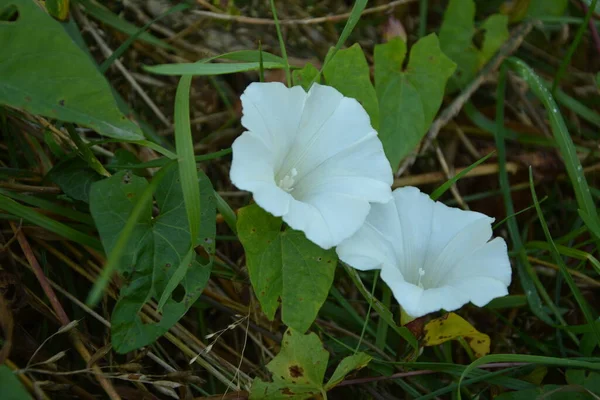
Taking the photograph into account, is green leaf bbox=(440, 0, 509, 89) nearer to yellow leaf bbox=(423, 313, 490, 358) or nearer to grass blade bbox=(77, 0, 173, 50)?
yellow leaf bbox=(423, 313, 490, 358)

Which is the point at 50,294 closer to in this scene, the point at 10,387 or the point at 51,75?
the point at 10,387

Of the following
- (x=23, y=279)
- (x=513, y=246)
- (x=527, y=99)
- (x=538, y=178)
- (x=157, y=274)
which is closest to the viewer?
(x=157, y=274)

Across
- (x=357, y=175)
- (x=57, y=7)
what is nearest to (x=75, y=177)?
(x=57, y=7)

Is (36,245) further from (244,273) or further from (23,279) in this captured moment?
(244,273)

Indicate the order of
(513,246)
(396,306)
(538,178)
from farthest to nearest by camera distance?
(538,178) < (513,246) < (396,306)

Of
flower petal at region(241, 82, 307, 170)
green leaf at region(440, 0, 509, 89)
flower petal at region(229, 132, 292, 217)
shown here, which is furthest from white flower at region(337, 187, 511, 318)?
green leaf at region(440, 0, 509, 89)

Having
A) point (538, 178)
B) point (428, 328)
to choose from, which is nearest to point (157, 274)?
point (428, 328)
